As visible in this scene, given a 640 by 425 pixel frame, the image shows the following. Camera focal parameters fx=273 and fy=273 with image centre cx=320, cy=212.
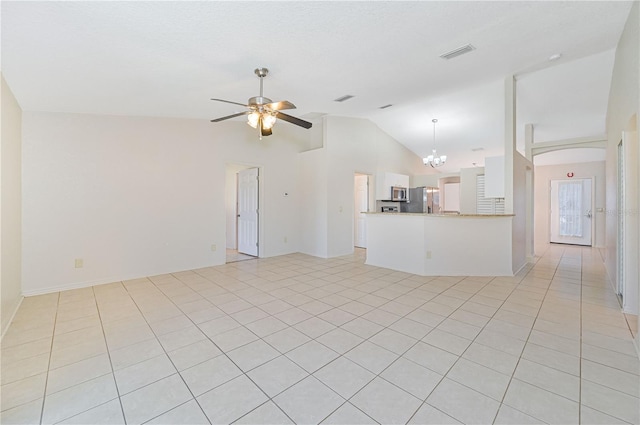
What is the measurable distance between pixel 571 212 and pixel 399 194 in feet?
→ 16.7

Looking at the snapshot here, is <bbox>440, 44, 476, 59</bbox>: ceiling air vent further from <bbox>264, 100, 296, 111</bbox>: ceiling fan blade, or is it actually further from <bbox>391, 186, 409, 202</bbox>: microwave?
<bbox>391, 186, 409, 202</bbox>: microwave

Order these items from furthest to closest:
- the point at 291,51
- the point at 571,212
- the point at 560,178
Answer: the point at 560,178
the point at 571,212
the point at 291,51

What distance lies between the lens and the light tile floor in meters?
1.51

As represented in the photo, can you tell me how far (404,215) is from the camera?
4637 mm

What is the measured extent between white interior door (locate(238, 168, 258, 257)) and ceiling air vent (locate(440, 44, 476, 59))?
398cm

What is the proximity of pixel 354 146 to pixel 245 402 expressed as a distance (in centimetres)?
556

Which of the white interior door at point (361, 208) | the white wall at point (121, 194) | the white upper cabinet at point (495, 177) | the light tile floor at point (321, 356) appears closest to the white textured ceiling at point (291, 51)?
the white wall at point (121, 194)

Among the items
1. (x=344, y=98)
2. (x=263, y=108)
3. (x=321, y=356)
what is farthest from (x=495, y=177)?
(x=321, y=356)

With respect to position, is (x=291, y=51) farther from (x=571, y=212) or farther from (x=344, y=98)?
(x=571, y=212)

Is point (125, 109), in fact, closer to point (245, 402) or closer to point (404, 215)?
point (245, 402)

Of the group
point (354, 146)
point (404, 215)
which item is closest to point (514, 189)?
point (404, 215)

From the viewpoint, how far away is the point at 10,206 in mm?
2896

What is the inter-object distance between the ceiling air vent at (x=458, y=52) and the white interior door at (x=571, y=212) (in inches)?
288

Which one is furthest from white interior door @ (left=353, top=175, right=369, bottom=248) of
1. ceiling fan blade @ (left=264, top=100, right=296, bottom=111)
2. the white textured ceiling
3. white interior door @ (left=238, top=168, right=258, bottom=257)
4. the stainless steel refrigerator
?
ceiling fan blade @ (left=264, top=100, right=296, bottom=111)
